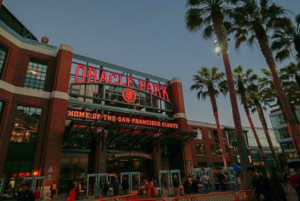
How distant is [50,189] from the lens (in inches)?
697

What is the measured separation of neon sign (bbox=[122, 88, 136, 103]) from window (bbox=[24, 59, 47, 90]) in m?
11.0

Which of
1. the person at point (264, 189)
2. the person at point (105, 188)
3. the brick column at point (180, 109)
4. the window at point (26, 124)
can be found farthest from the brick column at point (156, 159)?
the person at point (264, 189)

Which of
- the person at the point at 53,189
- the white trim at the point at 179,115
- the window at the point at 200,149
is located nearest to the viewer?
the person at the point at 53,189

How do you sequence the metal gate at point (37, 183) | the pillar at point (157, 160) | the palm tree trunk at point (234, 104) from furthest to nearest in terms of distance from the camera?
the pillar at point (157, 160), the metal gate at point (37, 183), the palm tree trunk at point (234, 104)

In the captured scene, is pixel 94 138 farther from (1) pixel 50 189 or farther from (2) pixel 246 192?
(2) pixel 246 192

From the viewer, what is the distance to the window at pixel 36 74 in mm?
22328

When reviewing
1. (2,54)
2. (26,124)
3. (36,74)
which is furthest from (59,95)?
(2,54)

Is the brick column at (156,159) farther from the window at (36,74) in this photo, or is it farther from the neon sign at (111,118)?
the window at (36,74)

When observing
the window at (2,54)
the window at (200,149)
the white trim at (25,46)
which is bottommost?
the window at (200,149)

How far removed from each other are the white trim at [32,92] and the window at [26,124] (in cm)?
162

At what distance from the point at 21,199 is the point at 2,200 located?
1239 centimetres

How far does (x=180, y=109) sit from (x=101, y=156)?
16.1m

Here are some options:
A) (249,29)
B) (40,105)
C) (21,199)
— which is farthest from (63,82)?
(249,29)

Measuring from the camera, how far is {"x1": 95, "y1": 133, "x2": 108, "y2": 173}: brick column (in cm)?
2294
